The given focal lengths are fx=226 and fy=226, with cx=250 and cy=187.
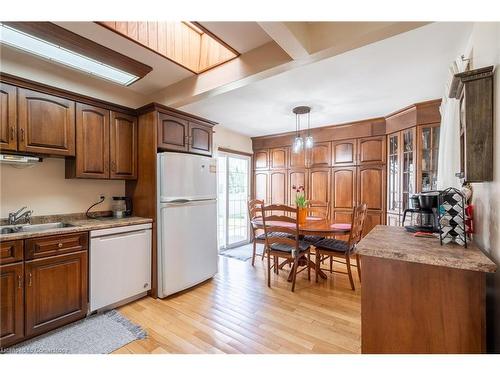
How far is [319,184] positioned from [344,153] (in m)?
0.71

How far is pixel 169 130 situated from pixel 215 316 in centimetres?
197

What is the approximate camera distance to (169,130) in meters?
2.54

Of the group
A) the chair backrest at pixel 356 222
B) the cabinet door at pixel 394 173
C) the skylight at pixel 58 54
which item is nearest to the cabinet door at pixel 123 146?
the skylight at pixel 58 54

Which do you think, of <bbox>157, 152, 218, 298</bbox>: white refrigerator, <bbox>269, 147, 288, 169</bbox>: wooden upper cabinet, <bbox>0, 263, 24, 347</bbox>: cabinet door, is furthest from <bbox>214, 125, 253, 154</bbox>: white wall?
<bbox>0, 263, 24, 347</bbox>: cabinet door

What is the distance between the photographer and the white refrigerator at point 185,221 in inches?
95.3

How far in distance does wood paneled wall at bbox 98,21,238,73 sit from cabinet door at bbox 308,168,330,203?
9.15 feet

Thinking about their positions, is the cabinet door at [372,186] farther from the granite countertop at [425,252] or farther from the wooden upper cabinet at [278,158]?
the granite countertop at [425,252]

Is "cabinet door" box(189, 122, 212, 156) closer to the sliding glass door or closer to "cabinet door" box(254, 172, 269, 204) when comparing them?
the sliding glass door

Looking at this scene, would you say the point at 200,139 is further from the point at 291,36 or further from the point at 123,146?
the point at 291,36

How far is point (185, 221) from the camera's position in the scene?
257 cm

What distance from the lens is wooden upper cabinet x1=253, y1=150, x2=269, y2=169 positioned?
4917 millimetres

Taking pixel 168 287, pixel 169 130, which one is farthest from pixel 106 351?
pixel 169 130

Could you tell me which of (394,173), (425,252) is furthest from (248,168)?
(425,252)
